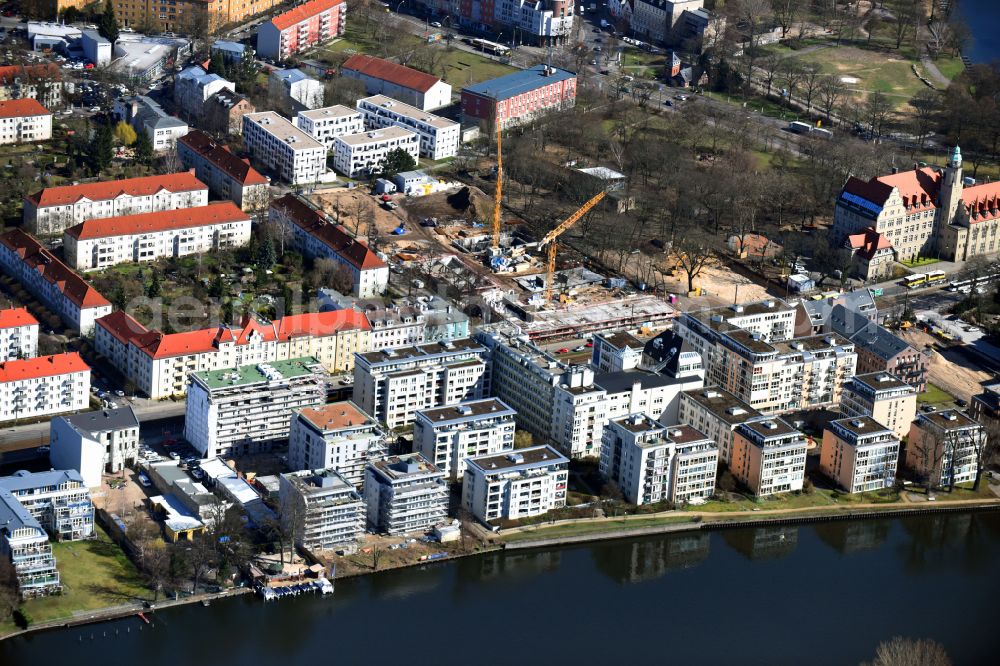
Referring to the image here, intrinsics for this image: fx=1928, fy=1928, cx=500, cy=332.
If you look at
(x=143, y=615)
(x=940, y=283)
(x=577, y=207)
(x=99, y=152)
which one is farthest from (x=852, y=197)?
(x=143, y=615)

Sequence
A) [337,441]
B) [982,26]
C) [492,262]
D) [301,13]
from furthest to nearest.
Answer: [982,26] < [301,13] < [492,262] < [337,441]

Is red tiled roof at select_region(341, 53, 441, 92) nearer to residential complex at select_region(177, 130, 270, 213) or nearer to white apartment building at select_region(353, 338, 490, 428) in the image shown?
residential complex at select_region(177, 130, 270, 213)

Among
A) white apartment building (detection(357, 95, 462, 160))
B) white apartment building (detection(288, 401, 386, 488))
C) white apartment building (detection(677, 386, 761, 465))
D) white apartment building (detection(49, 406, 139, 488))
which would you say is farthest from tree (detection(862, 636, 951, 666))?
white apartment building (detection(357, 95, 462, 160))

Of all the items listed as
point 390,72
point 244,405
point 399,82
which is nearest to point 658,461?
point 244,405

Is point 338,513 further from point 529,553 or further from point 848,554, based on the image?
point 848,554

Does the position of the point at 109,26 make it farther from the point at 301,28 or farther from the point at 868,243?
the point at 868,243
